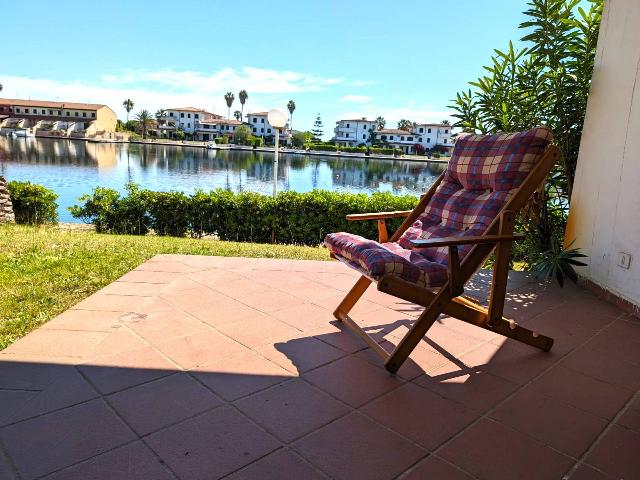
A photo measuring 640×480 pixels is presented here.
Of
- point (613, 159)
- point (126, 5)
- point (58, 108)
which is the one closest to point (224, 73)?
point (58, 108)

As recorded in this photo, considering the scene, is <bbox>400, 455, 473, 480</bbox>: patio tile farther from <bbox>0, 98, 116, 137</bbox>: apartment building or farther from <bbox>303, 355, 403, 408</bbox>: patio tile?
<bbox>0, 98, 116, 137</bbox>: apartment building

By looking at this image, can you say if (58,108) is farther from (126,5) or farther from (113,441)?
(113,441)

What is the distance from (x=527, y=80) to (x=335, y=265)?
262 centimetres

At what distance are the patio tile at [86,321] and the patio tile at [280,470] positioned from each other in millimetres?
1400

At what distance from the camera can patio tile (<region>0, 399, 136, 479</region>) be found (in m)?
1.35

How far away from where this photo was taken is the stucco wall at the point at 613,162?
3.08m

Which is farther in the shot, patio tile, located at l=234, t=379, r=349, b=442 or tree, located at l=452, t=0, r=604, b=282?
tree, located at l=452, t=0, r=604, b=282

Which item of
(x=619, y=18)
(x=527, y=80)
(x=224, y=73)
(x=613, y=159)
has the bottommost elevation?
(x=613, y=159)

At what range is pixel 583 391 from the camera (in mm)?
1950

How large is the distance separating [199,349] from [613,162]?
3.29m

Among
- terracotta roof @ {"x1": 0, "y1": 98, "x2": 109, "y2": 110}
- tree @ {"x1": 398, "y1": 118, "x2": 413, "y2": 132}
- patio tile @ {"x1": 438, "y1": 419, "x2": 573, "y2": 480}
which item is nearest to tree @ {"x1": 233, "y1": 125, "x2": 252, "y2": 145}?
terracotta roof @ {"x1": 0, "y1": 98, "x2": 109, "y2": 110}

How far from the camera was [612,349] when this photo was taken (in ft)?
7.98

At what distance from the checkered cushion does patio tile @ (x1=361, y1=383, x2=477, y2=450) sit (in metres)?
0.52

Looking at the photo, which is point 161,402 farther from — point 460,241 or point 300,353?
point 460,241
